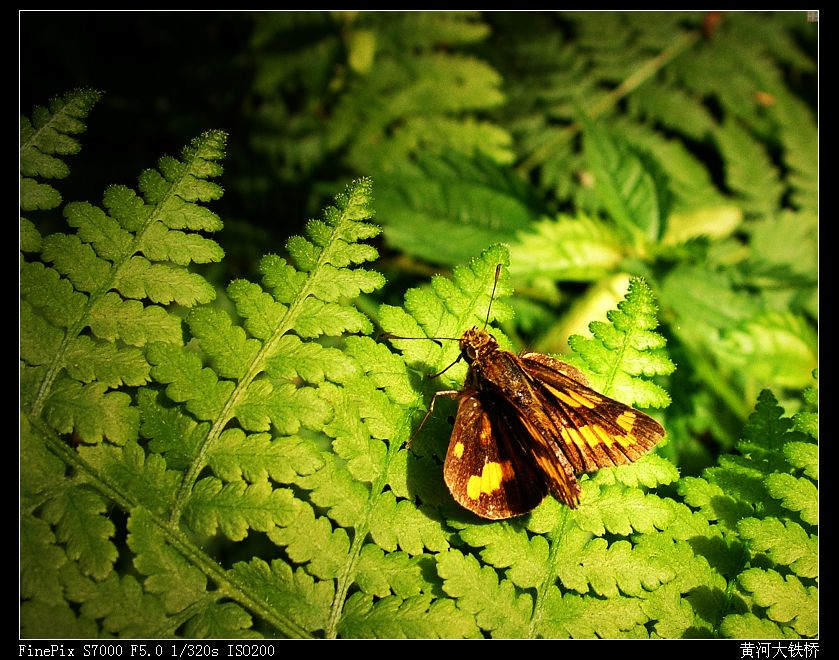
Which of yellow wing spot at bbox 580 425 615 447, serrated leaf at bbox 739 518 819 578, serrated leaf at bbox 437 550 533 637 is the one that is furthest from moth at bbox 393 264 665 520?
serrated leaf at bbox 739 518 819 578

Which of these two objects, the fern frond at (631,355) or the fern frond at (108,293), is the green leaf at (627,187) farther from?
the fern frond at (108,293)

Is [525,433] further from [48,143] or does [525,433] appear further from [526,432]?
[48,143]

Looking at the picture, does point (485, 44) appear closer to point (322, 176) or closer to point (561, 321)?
point (322, 176)

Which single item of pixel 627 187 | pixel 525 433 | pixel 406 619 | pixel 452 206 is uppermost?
pixel 627 187

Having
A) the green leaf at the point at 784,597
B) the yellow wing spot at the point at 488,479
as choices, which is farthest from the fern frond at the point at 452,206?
the green leaf at the point at 784,597

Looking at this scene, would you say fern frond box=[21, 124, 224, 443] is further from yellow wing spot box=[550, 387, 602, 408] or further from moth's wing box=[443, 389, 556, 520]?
yellow wing spot box=[550, 387, 602, 408]

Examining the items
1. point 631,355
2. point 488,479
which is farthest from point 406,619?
point 631,355

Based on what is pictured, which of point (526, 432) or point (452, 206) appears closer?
point (526, 432)

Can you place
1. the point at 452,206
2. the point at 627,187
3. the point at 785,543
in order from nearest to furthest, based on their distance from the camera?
the point at 785,543 → the point at 627,187 → the point at 452,206
